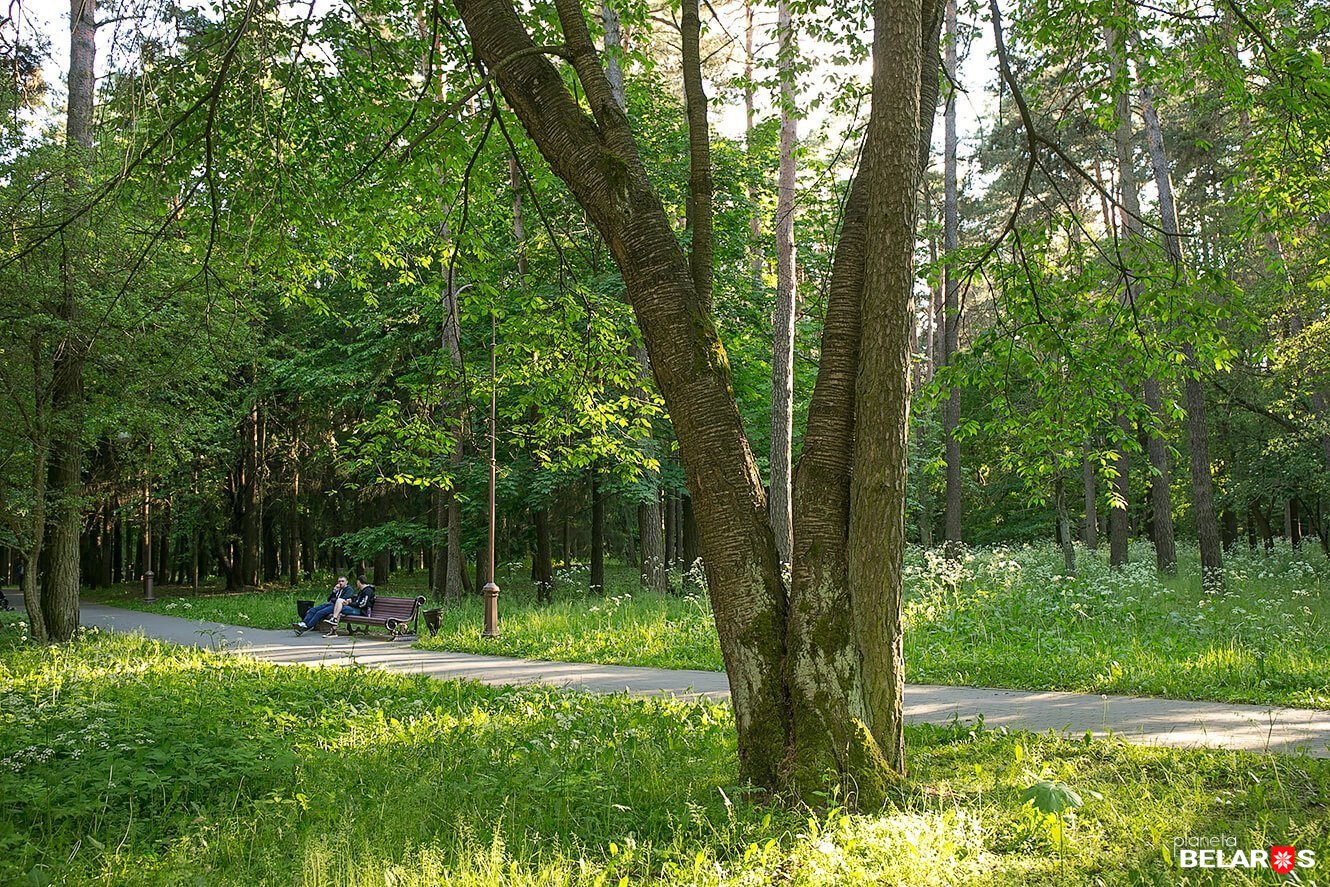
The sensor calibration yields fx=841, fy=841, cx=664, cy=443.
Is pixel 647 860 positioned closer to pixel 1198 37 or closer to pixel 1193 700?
pixel 1193 700

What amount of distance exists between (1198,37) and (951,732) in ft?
21.4

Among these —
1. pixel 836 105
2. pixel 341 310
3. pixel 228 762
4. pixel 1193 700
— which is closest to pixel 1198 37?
pixel 836 105

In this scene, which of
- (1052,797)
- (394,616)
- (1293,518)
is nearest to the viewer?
(1052,797)

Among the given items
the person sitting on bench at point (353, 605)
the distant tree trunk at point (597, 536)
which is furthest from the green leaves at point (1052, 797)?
the distant tree trunk at point (597, 536)

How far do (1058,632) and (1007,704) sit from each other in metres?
3.39

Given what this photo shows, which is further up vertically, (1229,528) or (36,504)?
(36,504)

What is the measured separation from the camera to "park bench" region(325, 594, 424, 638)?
1612 cm

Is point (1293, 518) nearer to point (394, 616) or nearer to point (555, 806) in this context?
point (394, 616)

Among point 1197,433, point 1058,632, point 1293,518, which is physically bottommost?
point 1058,632

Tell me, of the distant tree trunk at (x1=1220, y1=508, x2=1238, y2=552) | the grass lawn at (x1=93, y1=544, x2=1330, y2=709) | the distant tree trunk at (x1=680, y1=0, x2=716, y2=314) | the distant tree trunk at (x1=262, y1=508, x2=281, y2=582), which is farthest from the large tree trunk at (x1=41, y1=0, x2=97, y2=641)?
the distant tree trunk at (x1=1220, y1=508, x2=1238, y2=552)

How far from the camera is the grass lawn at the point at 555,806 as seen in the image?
3.68 m

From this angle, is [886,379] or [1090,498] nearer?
[886,379]

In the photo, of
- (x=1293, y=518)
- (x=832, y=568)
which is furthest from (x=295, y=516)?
(x=1293, y=518)

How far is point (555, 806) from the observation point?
15.2 ft
